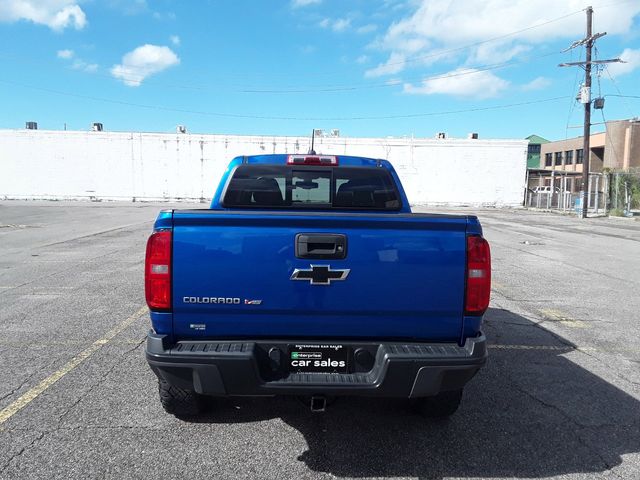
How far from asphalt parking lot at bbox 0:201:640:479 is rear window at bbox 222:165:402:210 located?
166 centimetres

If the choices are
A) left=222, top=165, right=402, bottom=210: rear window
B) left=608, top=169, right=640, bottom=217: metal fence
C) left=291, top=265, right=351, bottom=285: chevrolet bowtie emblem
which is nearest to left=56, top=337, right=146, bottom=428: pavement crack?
left=222, top=165, right=402, bottom=210: rear window

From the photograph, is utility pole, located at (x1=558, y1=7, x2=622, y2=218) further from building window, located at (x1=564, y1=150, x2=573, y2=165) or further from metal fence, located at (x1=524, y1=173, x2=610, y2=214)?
building window, located at (x1=564, y1=150, x2=573, y2=165)

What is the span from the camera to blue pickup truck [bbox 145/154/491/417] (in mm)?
2729

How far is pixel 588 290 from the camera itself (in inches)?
328

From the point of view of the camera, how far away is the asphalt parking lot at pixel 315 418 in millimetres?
2939

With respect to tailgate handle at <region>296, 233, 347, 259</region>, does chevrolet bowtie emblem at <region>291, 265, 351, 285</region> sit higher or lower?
lower

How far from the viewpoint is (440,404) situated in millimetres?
3426

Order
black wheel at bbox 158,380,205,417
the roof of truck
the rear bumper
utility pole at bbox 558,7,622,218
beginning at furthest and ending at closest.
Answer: utility pole at bbox 558,7,622,218, the roof of truck, black wheel at bbox 158,380,205,417, the rear bumper

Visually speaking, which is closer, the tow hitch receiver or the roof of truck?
the tow hitch receiver

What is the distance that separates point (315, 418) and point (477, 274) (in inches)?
63.5

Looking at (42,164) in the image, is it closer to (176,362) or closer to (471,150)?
(471,150)

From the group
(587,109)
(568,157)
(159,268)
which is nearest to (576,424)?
(159,268)

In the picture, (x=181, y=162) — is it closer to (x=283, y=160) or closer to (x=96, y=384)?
(x=283, y=160)

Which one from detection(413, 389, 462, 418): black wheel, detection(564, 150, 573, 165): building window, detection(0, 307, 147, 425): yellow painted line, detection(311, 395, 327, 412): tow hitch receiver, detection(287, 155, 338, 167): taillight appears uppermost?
detection(564, 150, 573, 165): building window
